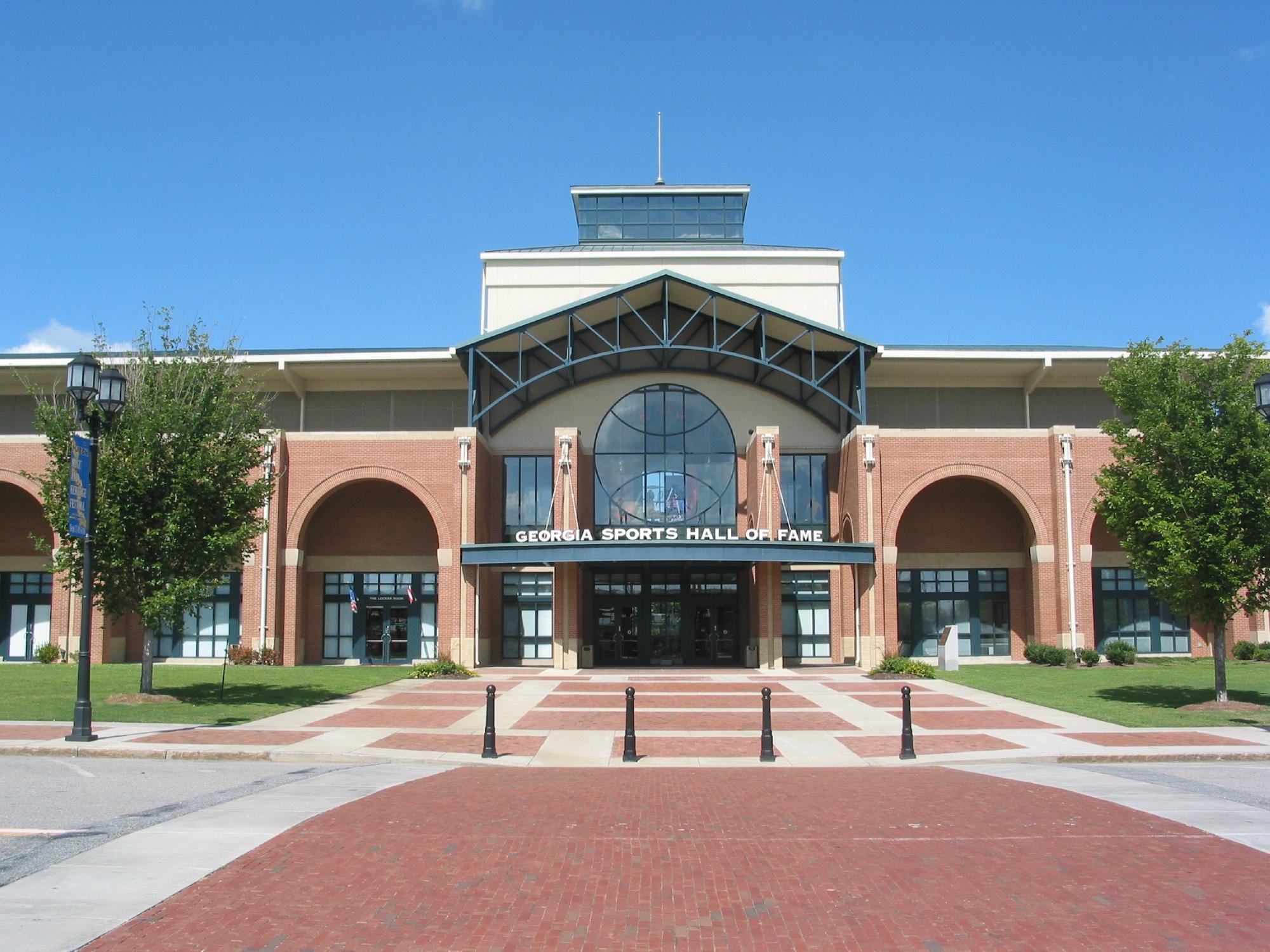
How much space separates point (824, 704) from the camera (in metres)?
24.6

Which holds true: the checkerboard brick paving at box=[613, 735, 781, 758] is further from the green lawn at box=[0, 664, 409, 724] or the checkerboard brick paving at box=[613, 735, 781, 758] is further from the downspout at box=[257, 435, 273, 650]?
the downspout at box=[257, 435, 273, 650]

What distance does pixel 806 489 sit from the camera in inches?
1684

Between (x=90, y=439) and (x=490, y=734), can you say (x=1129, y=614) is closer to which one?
(x=490, y=734)

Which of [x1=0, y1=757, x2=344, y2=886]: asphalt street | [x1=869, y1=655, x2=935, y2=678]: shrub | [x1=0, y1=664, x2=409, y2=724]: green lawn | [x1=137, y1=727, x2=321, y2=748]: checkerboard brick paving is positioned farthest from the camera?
[x1=869, y1=655, x2=935, y2=678]: shrub

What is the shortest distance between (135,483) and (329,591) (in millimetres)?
21261

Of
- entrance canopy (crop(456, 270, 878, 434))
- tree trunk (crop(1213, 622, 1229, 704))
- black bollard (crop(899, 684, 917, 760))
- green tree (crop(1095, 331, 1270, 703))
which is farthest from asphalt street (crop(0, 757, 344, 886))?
entrance canopy (crop(456, 270, 878, 434))

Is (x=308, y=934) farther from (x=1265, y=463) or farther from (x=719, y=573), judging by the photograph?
(x=719, y=573)

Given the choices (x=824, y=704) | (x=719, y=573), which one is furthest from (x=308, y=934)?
(x=719, y=573)

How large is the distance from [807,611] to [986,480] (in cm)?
873

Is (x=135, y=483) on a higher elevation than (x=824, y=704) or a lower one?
higher

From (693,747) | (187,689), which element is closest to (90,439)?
(187,689)

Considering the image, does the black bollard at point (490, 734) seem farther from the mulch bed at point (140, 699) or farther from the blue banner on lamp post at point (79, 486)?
the mulch bed at point (140, 699)

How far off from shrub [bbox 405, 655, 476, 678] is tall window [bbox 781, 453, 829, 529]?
1473cm

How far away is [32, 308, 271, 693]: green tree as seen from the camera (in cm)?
2166
